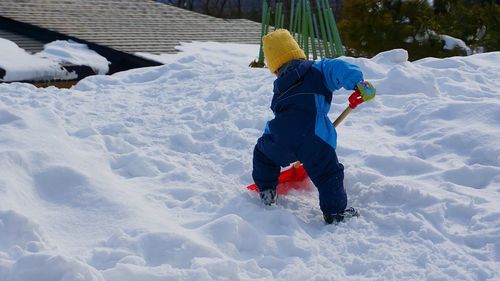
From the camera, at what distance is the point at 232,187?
368 cm

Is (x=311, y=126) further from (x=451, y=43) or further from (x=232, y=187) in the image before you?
(x=451, y=43)

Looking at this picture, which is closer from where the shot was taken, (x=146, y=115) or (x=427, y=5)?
(x=146, y=115)

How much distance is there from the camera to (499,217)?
3076 millimetres

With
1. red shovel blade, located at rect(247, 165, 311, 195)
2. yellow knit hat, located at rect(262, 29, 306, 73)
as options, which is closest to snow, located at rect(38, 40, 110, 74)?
red shovel blade, located at rect(247, 165, 311, 195)

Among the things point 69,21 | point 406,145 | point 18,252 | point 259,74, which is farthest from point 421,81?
point 69,21

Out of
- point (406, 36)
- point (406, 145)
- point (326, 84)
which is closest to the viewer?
point (326, 84)

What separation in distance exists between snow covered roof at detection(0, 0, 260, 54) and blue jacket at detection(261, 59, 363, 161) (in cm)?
628

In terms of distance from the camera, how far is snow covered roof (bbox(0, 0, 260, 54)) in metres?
9.99

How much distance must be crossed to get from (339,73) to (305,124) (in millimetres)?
292

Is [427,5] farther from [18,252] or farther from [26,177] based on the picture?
[18,252]

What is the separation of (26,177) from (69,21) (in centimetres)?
772

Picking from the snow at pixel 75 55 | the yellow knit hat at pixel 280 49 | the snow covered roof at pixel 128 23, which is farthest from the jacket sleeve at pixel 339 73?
the snow covered roof at pixel 128 23

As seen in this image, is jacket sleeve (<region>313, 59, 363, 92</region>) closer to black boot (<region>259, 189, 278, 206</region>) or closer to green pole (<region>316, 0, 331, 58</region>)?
black boot (<region>259, 189, 278, 206</region>)

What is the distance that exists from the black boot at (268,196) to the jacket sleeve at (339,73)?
1.94ft
